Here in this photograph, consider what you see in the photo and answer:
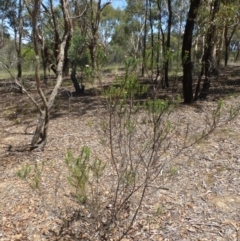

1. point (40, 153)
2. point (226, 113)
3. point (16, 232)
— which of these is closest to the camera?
point (16, 232)

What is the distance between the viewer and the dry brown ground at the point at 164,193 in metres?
2.95

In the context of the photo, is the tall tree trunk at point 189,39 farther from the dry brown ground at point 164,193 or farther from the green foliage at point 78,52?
the green foliage at point 78,52

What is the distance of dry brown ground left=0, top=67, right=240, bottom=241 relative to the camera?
295cm

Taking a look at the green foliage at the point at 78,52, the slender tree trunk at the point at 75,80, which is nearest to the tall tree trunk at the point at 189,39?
the green foliage at the point at 78,52

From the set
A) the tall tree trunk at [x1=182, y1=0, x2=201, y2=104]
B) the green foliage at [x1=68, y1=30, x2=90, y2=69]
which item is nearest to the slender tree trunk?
the green foliage at [x1=68, y1=30, x2=90, y2=69]

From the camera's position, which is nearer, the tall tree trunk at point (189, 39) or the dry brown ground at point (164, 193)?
the dry brown ground at point (164, 193)

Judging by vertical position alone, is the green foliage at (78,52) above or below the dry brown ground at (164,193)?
above

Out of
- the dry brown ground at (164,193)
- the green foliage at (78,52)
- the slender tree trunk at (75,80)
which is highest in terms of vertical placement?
the green foliage at (78,52)

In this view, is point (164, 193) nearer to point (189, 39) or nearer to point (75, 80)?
point (189, 39)

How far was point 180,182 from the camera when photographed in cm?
379

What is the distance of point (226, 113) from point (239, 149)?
2125 millimetres

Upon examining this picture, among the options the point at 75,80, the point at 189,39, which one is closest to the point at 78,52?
the point at 75,80

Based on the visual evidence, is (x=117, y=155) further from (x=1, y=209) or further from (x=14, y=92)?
(x=14, y=92)

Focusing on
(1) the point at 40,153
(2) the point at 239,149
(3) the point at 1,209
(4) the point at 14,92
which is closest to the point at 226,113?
(2) the point at 239,149
